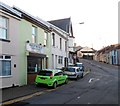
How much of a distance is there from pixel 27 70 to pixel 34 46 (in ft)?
8.21

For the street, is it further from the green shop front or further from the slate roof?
the slate roof

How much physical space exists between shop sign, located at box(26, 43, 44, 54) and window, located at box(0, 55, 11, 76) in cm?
313

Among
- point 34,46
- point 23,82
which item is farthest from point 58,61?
point 23,82

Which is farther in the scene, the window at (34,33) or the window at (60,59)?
the window at (60,59)

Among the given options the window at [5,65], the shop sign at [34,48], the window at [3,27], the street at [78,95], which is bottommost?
the street at [78,95]

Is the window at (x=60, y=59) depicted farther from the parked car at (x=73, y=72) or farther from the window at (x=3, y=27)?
the window at (x=3, y=27)

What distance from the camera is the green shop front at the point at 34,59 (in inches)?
897

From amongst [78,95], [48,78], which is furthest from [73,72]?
[78,95]

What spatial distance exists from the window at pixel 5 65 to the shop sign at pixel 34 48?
3130 mm

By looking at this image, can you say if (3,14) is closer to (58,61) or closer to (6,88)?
(6,88)

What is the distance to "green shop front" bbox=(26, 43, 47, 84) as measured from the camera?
74.7ft

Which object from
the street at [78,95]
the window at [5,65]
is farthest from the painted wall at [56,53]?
the window at [5,65]

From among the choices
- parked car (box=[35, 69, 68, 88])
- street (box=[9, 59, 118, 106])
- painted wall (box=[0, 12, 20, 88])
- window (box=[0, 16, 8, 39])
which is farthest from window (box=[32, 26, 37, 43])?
street (box=[9, 59, 118, 106])

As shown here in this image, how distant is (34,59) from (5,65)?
5793 millimetres
